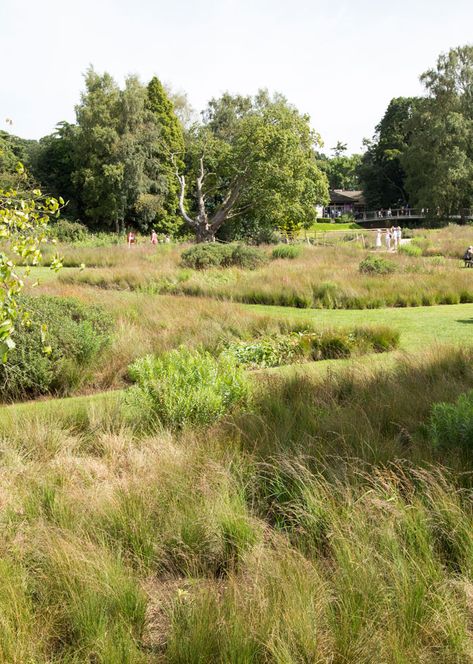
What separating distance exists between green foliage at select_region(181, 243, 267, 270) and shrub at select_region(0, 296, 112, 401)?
11.3 meters

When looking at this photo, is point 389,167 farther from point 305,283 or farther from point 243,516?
point 243,516

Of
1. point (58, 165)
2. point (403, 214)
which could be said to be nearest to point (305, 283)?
point (58, 165)

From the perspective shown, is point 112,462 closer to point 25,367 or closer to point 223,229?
point 25,367

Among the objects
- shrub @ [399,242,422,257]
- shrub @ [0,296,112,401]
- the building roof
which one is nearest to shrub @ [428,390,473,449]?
shrub @ [0,296,112,401]

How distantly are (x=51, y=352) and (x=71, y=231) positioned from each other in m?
31.9

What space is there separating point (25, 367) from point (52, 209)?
3.70 metres

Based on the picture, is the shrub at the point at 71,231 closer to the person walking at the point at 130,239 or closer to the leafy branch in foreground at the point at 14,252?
the person walking at the point at 130,239

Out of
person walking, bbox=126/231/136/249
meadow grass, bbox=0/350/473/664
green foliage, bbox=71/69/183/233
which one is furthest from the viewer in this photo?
green foliage, bbox=71/69/183/233

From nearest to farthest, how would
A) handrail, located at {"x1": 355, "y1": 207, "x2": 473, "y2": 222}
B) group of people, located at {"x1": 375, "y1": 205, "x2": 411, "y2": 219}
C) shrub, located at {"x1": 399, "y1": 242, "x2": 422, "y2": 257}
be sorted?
shrub, located at {"x1": 399, "y1": 242, "x2": 422, "y2": 257}
handrail, located at {"x1": 355, "y1": 207, "x2": 473, "y2": 222}
group of people, located at {"x1": 375, "y1": 205, "x2": 411, "y2": 219}

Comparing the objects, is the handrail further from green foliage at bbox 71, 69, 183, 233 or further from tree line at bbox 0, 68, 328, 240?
green foliage at bbox 71, 69, 183, 233

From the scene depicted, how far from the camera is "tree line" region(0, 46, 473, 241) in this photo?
36.4 metres

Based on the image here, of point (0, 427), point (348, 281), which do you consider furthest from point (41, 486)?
point (348, 281)

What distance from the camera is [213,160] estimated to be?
39.3 meters

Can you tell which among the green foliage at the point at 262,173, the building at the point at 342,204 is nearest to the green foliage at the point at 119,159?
the green foliage at the point at 262,173
